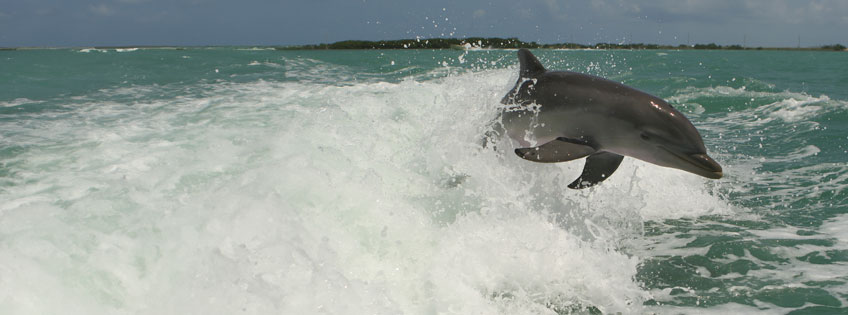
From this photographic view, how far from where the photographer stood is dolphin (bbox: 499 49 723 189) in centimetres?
396

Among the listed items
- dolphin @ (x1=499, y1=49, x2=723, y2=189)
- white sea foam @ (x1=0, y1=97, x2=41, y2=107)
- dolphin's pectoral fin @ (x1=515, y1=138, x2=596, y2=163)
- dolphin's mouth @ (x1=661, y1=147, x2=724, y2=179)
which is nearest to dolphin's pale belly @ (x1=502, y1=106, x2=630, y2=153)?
dolphin @ (x1=499, y1=49, x2=723, y2=189)

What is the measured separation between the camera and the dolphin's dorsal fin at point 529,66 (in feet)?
16.3

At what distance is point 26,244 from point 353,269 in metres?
1.82

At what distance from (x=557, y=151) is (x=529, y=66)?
1235 millimetres

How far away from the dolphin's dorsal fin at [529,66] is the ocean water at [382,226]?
45 cm

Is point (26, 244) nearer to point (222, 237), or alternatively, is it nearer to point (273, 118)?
point (222, 237)

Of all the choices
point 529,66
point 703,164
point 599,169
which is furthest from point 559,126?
point 703,164

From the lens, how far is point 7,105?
9.90 m

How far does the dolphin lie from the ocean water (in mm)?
448

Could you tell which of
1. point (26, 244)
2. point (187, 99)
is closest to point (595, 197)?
point (26, 244)

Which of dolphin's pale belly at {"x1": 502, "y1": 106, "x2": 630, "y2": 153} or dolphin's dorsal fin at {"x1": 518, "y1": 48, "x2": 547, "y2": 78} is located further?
dolphin's dorsal fin at {"x1": 518, "y1": 48, "x2": 547, "y2": 78}

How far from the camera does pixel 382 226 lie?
421 cm

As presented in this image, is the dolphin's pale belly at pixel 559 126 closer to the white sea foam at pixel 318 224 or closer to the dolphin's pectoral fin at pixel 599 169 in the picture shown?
the dolphin's pectoral fin at pixel 599 169

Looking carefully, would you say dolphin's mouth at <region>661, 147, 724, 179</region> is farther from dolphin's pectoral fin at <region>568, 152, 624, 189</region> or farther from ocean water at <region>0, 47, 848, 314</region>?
ocean water at <region>0, 47, 848, 314</region>
